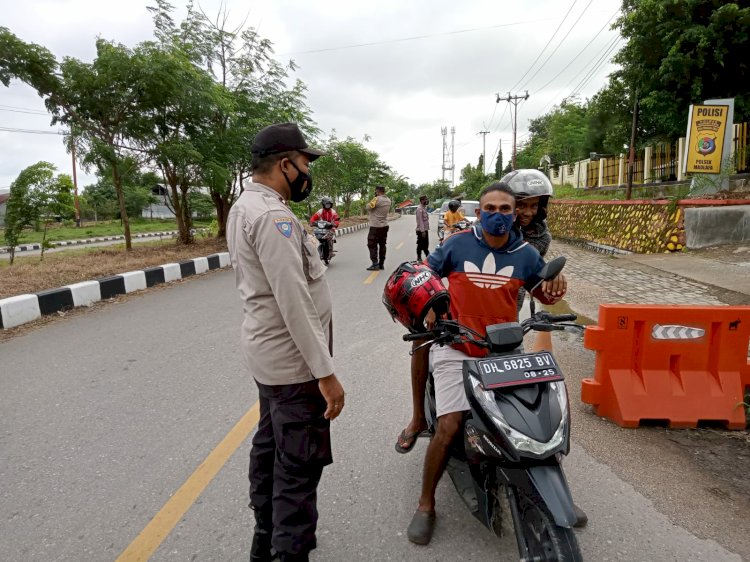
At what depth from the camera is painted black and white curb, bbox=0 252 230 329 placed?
6047 mm

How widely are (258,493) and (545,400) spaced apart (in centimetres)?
120

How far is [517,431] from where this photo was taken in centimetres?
163

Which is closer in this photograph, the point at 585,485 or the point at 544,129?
the point at 585,485

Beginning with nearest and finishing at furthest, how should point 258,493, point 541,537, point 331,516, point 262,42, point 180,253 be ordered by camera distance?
point 541,537, point 258,493, point 331,516, point 180,253, point 262,42

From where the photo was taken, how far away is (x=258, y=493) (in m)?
2.01

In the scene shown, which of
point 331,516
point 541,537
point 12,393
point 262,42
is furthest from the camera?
point 262,42

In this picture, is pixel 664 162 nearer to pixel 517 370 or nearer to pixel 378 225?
pixel 378 225

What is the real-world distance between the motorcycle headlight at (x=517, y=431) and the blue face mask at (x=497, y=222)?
0.79 m

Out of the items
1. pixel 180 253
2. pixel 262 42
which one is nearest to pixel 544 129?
pixel 262 42

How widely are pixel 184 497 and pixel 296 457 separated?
3.30ft

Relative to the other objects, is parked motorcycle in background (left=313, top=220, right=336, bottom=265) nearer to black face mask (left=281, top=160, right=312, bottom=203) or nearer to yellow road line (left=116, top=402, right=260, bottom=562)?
yellow road line (left=116, top=402, right=260, bottom=562)

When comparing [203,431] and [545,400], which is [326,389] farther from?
[203,431]

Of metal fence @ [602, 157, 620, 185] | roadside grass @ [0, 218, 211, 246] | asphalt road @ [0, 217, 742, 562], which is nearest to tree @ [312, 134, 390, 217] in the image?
roadside grass @ [0, 218, 211, 246]

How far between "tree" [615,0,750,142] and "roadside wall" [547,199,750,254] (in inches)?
199
